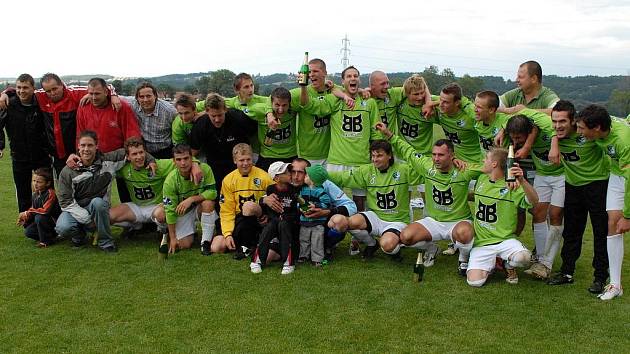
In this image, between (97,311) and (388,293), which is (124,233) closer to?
(97,311)

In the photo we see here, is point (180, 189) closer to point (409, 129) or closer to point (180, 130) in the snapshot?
point (180, 130)

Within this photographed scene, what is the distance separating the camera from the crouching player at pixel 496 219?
5582 millimetres

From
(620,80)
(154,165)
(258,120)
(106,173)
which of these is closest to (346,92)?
(258,120)

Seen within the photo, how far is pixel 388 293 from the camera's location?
5.30 m

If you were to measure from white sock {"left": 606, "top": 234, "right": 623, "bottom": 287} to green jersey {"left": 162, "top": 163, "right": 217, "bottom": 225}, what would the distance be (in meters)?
4.24

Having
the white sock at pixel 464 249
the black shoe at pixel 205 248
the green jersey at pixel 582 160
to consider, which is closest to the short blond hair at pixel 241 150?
the black shoe at pixel 205 248

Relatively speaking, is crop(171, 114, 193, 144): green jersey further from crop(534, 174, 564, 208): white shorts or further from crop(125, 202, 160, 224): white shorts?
crop(534, 174, 564, 208): white shorts

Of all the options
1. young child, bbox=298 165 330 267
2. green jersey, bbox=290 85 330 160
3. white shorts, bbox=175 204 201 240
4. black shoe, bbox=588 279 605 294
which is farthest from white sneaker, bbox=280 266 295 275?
black shoe, bbox=588 279 605 294

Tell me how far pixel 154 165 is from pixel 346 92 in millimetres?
2493

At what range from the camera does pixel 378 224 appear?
645 centimetres

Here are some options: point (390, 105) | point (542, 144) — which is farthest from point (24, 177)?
point (542, 144)

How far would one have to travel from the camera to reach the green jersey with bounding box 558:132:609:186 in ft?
18.0

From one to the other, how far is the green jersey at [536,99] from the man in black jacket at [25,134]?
5638mm

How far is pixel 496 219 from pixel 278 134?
284cm
